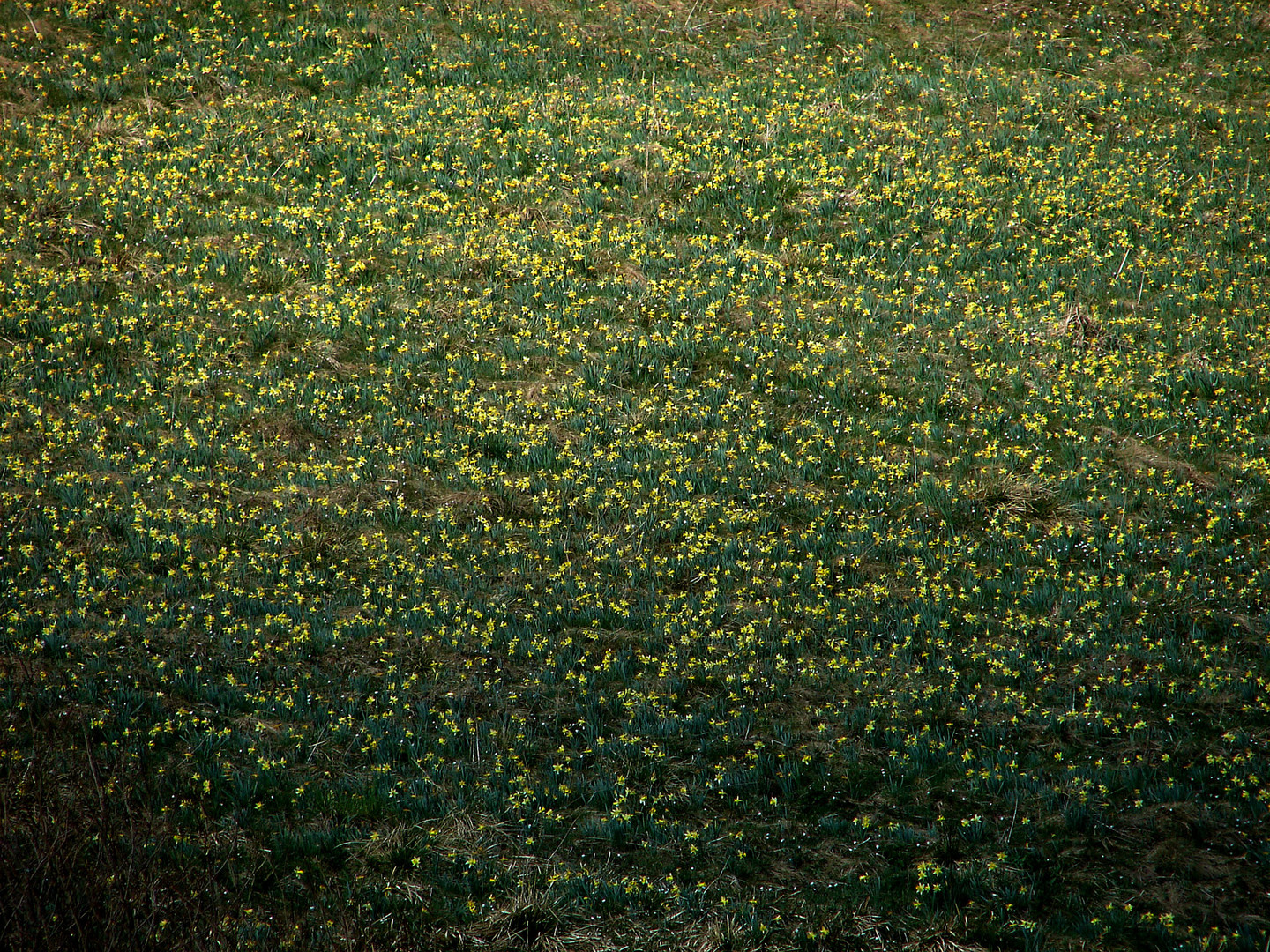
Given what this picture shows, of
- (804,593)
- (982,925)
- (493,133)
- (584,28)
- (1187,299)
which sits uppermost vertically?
(584,28)

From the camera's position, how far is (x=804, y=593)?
873 centimetres

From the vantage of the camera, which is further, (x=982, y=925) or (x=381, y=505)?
(x=381, y=505)

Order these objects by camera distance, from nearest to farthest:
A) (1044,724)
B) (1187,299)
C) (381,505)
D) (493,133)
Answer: (1044,724)
(381,505)
(1187,299)
(493,133)

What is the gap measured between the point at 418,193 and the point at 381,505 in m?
5.86

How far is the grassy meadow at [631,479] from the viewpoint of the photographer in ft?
20.3

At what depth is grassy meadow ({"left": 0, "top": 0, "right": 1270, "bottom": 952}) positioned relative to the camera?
20.3ft

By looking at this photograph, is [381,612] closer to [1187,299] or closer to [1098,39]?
[1187,299]

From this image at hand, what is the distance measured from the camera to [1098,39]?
17.6m

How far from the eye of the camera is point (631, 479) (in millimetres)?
10031

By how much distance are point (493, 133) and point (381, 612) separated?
28.5 ft

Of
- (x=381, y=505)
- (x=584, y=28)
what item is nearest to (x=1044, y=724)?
(x=381, y=505)

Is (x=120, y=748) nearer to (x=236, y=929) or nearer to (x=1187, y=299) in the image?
(x=236, y=929)

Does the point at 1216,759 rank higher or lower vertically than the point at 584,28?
lower

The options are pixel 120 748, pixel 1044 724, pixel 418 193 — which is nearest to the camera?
pixel 120 748
